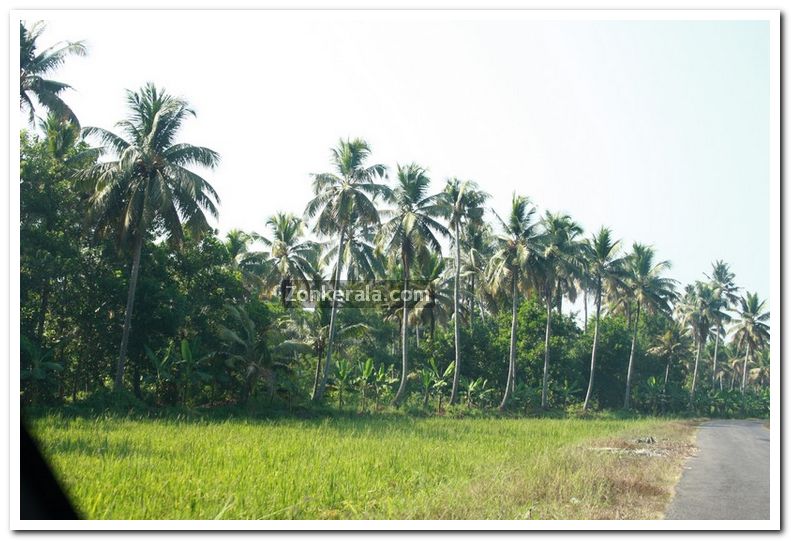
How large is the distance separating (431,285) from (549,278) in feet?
22.6

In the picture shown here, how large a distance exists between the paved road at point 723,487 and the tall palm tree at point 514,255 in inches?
792

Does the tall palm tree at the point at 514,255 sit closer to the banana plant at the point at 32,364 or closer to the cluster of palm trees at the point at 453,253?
the cluster of palm trees at the point at 453,253

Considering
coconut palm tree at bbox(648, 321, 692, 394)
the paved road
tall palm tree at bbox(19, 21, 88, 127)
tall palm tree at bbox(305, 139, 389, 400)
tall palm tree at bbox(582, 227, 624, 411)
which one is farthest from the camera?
coconut palm tree at bbox(648, 321, 692, 394)

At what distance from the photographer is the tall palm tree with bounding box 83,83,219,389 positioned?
2397 cm

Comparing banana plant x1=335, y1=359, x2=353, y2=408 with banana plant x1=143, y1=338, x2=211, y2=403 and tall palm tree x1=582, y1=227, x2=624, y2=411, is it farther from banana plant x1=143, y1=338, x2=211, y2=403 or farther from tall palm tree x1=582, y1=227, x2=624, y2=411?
tall palm tree x1=582, y1=227, x2=624, y2=411

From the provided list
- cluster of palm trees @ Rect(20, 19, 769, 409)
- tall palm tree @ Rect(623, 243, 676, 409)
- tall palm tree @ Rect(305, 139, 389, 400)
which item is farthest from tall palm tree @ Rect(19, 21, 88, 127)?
tall palm tree @ Rect(623, 243, 676, 409)

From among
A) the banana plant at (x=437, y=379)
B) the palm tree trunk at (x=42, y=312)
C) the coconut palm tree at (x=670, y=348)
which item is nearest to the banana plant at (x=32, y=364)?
the palm tree trunk at (x=42, y=312)

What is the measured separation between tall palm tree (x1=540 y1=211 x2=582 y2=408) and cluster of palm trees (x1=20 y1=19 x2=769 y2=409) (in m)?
0.09

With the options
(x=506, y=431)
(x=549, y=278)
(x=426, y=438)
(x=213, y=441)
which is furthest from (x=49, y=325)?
(x=549, y=278)

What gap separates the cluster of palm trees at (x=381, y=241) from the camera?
79.6 ft

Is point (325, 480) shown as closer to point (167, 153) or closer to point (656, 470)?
point (656, 470)

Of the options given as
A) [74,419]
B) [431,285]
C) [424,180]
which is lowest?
[74,419]

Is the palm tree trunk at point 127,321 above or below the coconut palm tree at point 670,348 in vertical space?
below

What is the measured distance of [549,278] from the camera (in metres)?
39.3
